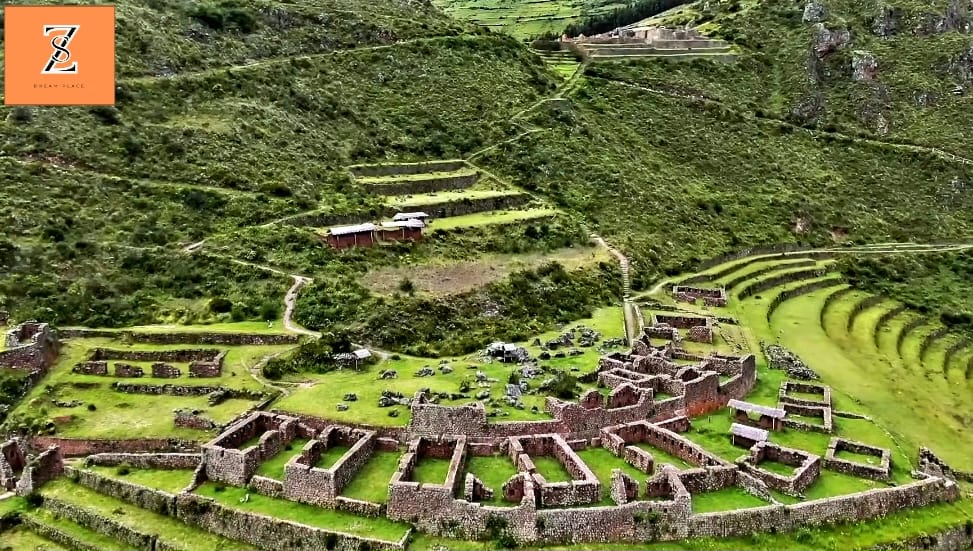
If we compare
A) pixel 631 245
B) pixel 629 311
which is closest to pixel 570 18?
pixel 631 245

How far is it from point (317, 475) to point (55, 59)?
48695 mm

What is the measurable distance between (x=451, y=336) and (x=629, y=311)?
46.9 ft

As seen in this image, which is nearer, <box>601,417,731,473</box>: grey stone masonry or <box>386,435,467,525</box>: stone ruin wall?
<box>386,435,467,525</box>: stone ruin wall

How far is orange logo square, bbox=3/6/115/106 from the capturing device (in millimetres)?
59156

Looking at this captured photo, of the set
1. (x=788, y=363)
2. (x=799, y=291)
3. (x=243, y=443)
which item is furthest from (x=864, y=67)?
(x=243, y=443)

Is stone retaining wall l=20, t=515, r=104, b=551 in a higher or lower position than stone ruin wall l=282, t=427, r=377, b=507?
lower

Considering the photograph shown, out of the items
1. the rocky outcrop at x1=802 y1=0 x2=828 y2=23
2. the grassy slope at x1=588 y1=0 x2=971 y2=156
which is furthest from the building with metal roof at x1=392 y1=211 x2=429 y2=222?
the rocky outcrop at x1=802 y1=0 x2=828 y2=23

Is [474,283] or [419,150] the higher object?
[419,150]

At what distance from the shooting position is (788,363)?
45.9m

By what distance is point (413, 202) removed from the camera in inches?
2537

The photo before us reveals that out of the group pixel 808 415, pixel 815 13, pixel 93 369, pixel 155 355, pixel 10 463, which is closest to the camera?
pixel 10 463

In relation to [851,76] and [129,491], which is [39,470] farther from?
[851,76]

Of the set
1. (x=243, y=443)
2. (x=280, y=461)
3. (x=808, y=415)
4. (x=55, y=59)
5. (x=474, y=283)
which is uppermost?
(x=55, y=59)

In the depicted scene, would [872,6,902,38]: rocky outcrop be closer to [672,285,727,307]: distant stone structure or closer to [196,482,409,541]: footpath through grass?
[672,285,727,307]: distant stone structure
